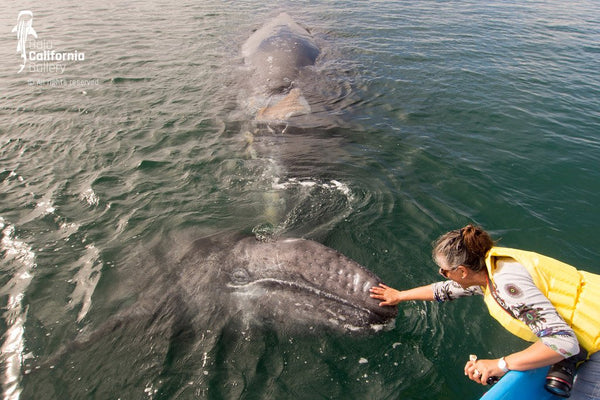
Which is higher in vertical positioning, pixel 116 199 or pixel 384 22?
pixel 384 22

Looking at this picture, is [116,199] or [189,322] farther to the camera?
[116,199]

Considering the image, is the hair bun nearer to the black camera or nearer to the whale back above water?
the black camera

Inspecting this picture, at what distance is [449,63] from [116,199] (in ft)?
42.8

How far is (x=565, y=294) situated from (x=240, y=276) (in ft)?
12.4

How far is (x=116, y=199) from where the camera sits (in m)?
7.72

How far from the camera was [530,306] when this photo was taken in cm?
334

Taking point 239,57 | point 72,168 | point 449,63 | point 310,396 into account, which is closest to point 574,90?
point 449,63

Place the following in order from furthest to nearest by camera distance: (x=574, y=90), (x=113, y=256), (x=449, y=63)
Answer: (x=449, y=63), (x=574, y=90), (x=113, y=256)

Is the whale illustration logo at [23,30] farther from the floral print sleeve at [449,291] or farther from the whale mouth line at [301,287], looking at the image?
the floral print sleeve at [449,291]

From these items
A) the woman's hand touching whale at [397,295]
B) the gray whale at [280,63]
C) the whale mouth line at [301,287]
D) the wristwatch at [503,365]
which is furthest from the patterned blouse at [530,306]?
the gray whale at [280,63]

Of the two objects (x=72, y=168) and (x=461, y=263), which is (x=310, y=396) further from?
(x=72, y=168)

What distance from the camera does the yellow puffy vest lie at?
11.1 ft

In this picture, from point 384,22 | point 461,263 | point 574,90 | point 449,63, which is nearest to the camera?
point 461,263

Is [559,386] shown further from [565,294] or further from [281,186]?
[281,186]
